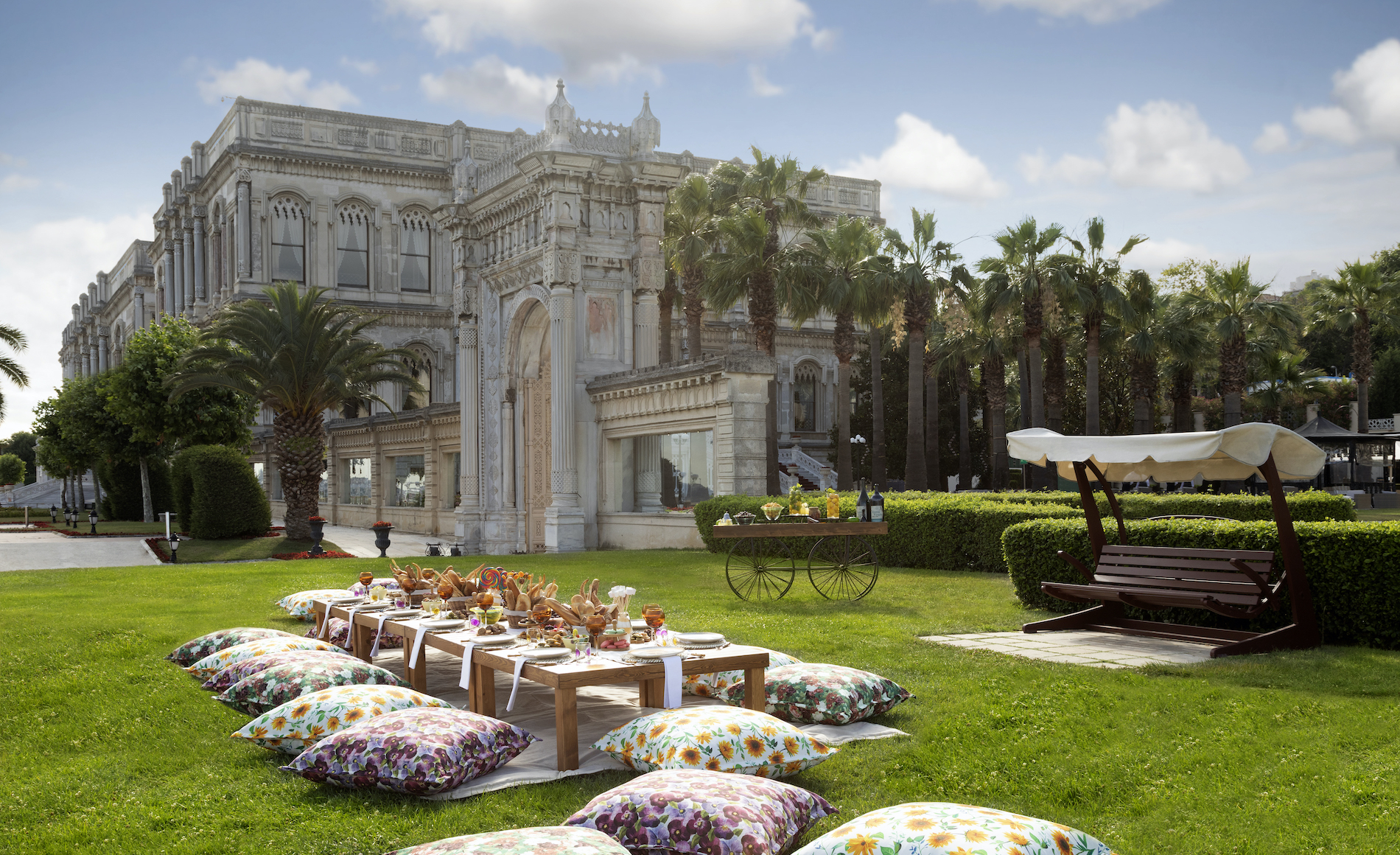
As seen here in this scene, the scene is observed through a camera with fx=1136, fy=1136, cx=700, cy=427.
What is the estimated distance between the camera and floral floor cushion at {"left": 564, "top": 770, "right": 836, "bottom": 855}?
Answer: 4703mm

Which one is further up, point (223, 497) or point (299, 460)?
point (299, 460)

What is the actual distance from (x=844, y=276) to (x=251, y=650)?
28.8 metres

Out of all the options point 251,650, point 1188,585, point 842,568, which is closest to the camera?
point 251,650

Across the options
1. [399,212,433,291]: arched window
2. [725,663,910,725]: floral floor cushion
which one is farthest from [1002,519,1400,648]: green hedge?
[399,212,433,291]: arched window

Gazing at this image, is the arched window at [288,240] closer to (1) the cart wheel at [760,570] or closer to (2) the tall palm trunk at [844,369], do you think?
(2) the tall palm trunk at [844,369]

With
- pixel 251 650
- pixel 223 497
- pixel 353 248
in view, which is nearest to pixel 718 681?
pixel 251 650

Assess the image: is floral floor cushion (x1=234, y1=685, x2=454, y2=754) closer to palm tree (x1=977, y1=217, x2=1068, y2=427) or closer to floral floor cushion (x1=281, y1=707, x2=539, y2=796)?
floral floor cushion (x1=281, y1=707, x2=539, y2=796)

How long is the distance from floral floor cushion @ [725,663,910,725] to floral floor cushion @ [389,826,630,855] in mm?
3345

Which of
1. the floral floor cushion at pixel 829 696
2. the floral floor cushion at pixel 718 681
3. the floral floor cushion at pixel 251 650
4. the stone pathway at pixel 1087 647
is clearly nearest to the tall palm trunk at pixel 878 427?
the stone pathway at pixel 1087 647

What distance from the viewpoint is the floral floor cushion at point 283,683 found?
299 inches

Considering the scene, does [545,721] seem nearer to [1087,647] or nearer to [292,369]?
[1087,647]

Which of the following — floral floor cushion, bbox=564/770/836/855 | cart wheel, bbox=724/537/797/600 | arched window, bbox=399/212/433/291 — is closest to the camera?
floral floor cushion, bbox=564/770/836/855

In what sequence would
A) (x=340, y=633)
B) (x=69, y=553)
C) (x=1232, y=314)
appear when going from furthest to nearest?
(x=1232, y=314) → (x=69, y=553) → (x=340, y=633)

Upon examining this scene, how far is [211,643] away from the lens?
9891 mm
